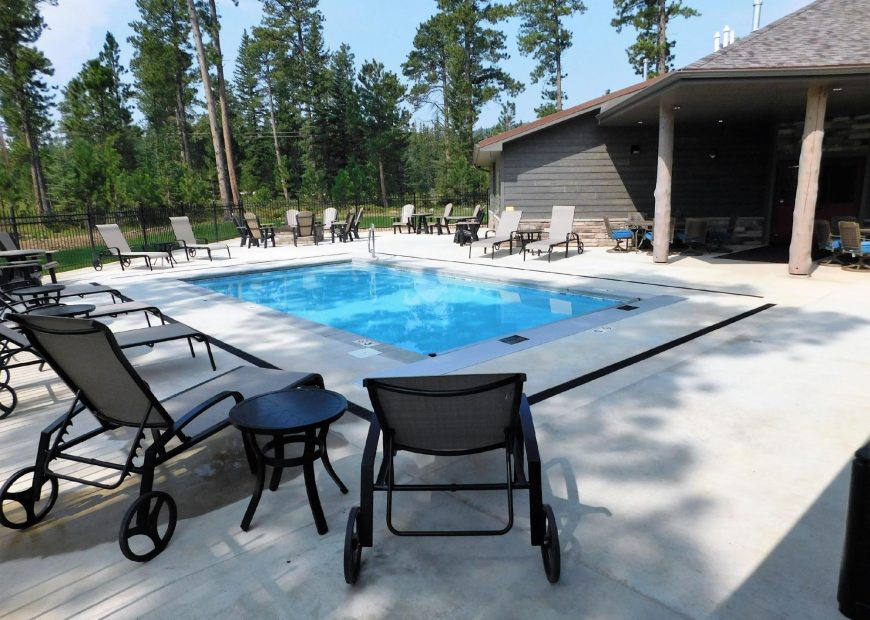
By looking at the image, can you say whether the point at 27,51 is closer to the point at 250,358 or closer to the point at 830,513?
the point at 250,358

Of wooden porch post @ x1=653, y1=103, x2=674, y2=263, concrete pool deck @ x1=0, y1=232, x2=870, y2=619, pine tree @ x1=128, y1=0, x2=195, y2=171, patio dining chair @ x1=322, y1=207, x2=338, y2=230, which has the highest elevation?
pine tree @ x1=128, y1=0, x2=195, y2=171

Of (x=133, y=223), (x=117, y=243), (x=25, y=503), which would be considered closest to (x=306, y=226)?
(x=117, y=243)

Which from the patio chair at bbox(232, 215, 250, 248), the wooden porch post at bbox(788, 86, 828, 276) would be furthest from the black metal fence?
the wooden porch post at bbox(788, 86, 828, 276)

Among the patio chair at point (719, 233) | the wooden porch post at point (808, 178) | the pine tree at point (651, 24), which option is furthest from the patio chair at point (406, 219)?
the pine tree at point (651, 24)

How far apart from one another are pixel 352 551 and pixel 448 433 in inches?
21.5

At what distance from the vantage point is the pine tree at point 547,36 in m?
31.0

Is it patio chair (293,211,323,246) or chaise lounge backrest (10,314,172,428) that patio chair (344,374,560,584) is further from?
patio chair (293,211,323,246)

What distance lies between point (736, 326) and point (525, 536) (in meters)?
4.24

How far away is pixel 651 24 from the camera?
91.6ft

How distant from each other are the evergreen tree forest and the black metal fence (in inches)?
54.7

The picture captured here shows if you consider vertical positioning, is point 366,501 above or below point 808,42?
below

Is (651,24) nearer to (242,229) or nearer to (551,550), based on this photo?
(242,229)

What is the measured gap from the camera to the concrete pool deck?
183 cm

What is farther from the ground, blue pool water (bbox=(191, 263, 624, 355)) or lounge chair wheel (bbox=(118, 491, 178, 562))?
lounge chair wheel (bbox=(118, 491, 178, 562))
